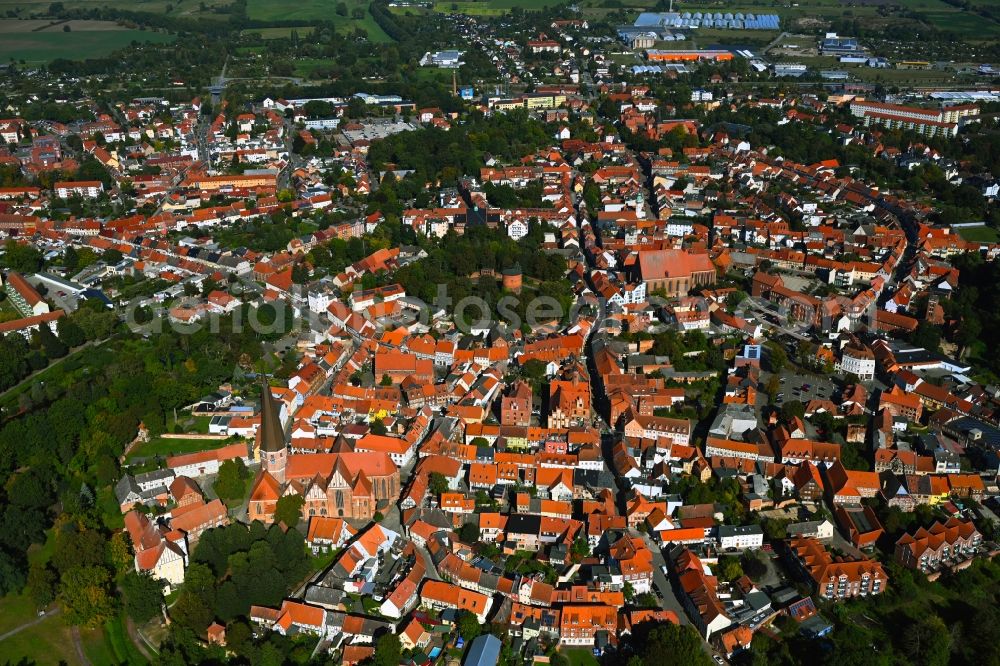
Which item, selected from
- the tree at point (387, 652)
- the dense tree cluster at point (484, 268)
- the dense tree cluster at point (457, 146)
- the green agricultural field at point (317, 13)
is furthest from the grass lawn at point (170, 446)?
the green agricultural field at point (317, 13)

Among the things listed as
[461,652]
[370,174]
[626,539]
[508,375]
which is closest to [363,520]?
[461,652]

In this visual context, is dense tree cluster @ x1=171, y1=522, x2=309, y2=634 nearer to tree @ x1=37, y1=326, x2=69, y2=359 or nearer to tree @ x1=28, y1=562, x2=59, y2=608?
tree @ x1=28, y1=562, x2=59, y2=608

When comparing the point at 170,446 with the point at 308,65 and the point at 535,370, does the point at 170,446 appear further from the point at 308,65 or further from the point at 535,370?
the point at 308,65

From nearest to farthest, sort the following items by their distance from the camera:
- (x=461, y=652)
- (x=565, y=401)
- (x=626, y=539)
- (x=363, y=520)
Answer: (x=461, y=652) → (x=626, y=539) → (x=363, y=520) → (x=565, y=401)

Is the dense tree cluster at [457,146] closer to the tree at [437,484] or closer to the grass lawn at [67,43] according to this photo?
the tree at [437,484]

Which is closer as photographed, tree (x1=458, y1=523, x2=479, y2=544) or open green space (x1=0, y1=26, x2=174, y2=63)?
tree (x1=458, y1=523, x2=479, y2=544)

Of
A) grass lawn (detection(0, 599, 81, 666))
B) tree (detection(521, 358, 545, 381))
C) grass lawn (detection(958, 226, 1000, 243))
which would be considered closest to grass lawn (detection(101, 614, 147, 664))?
grass lawn (detection(0, 599, 81, 666))

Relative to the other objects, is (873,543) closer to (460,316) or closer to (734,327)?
(734,327)
